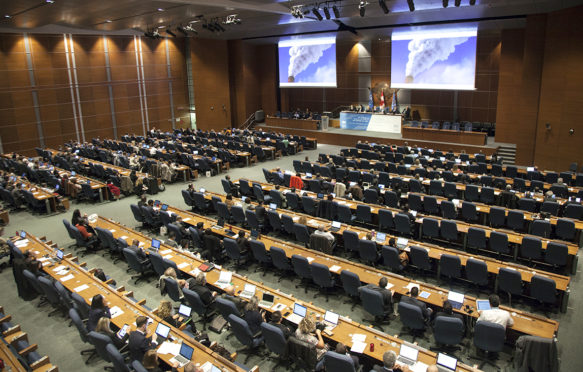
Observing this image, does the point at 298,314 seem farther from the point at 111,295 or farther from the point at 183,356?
the point at 111,295

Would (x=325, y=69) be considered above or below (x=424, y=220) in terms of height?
above

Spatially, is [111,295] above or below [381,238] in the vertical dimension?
below

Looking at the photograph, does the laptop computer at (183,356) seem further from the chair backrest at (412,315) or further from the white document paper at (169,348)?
the chair backrest at (412,315)

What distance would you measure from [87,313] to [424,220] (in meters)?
7.39

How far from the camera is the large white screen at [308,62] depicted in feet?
84.6

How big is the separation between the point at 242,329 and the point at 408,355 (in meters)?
2.46

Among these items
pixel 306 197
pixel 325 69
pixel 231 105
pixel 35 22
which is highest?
pixel 35 22

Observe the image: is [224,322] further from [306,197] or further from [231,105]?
[231,105]

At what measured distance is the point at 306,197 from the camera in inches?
469

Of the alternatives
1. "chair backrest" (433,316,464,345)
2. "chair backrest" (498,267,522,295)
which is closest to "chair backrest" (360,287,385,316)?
"chair backrest" (433,316,464,345)

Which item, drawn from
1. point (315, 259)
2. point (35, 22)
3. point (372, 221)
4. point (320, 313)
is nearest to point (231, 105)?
point (35, 22)

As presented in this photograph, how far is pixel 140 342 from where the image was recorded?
5875 mm

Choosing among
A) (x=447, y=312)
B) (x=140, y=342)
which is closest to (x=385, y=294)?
(x=447, y=312)

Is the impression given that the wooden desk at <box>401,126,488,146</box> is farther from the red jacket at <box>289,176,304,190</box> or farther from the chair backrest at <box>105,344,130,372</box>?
the chair backrest at <box>105,344,130,372</box>
